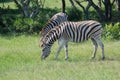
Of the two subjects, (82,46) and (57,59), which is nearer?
(57,59)

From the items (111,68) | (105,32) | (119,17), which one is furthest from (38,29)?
(111,68)

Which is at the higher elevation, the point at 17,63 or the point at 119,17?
the point at 17,63

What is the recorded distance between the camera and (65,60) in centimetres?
1515

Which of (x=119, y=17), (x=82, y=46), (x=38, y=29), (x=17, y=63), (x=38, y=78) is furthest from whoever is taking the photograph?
(x=119, y=17)

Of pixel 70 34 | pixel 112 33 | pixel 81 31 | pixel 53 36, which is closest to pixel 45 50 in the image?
pixel 53 36

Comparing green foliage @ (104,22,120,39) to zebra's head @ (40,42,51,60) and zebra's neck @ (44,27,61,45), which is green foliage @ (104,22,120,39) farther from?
zebra's head @ (40,42,51,60)

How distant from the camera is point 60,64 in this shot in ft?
46.5

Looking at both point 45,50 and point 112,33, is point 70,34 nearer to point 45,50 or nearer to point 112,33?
point 45,50

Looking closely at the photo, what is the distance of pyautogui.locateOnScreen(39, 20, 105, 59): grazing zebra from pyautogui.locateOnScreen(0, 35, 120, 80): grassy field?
483 mm

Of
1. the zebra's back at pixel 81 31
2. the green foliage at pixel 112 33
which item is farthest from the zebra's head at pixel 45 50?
the green foliage at pixel 112 33

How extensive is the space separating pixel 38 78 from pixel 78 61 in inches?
126

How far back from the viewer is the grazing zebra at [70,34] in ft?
51.2

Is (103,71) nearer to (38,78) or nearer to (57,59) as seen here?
(38,78)

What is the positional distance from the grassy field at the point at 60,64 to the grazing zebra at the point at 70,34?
0.48 meters
